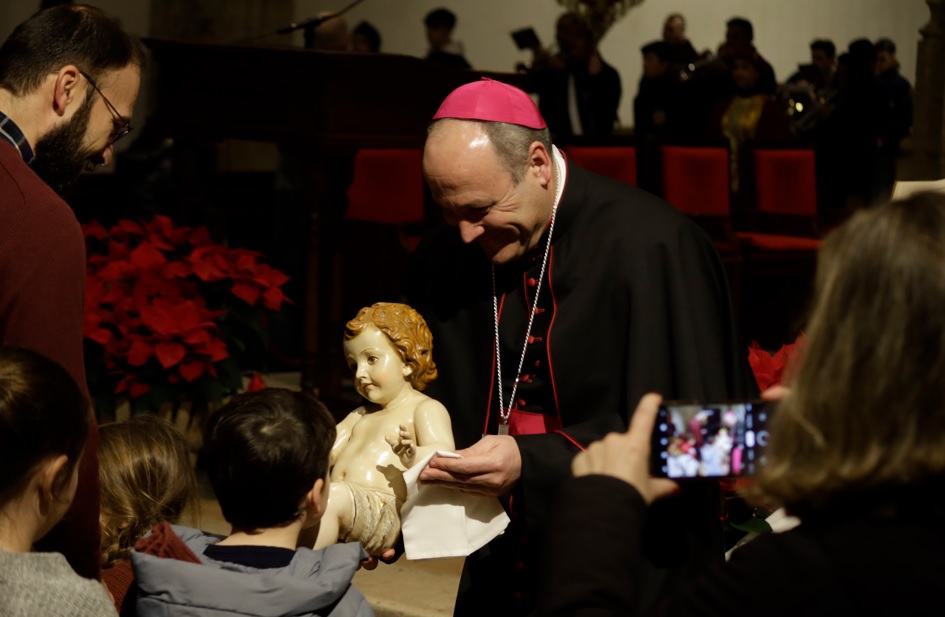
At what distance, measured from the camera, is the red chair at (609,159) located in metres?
7.65

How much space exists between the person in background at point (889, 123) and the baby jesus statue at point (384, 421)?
8302 millimetres

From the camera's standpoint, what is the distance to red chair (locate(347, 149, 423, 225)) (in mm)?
6797

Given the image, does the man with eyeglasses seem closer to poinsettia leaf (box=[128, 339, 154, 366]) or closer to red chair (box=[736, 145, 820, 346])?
poinsettia leaf (box=[128, 339, 154, 366])

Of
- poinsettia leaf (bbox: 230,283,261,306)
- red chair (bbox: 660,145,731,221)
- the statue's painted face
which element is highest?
the statue's painted face

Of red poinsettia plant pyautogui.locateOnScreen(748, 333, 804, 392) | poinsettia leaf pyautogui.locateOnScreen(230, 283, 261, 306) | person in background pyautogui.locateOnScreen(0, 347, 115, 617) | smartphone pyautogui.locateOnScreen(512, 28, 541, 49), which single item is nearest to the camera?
person in background pyautogui.locateOnScreen(0, 347, 115, 617)

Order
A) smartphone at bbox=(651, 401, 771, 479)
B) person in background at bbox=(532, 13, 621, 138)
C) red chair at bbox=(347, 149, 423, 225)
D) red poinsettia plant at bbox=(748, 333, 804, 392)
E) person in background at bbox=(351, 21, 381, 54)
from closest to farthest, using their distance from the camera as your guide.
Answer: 1. smartphone at bbox=(651, 401, 771, 479)
2. red poinsettia plant at bbox=(748, 333, 804, 392)
3. red chair at bbox=(347, 149, 423, 225)
4. person in background at bbox=(532, 13, 621, 138)
5. person in background at bbox=(351, 21, 381, 54)

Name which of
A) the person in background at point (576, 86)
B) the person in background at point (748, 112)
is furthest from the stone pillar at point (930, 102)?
the person in background at point (576, 86)

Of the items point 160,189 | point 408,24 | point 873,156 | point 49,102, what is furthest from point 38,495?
point 408,24

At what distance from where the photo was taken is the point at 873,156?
10.5m

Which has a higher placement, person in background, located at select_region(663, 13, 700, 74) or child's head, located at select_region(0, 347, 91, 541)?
child's head, located at select_region(0, 347, 91, 541)

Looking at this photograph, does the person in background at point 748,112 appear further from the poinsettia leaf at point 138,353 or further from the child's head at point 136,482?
the child's head at point 136,482

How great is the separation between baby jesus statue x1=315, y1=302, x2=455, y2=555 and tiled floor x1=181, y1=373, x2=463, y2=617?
1.43 metres

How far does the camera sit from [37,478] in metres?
2.02

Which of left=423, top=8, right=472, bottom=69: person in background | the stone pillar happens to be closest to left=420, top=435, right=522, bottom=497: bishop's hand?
the stone pillar
